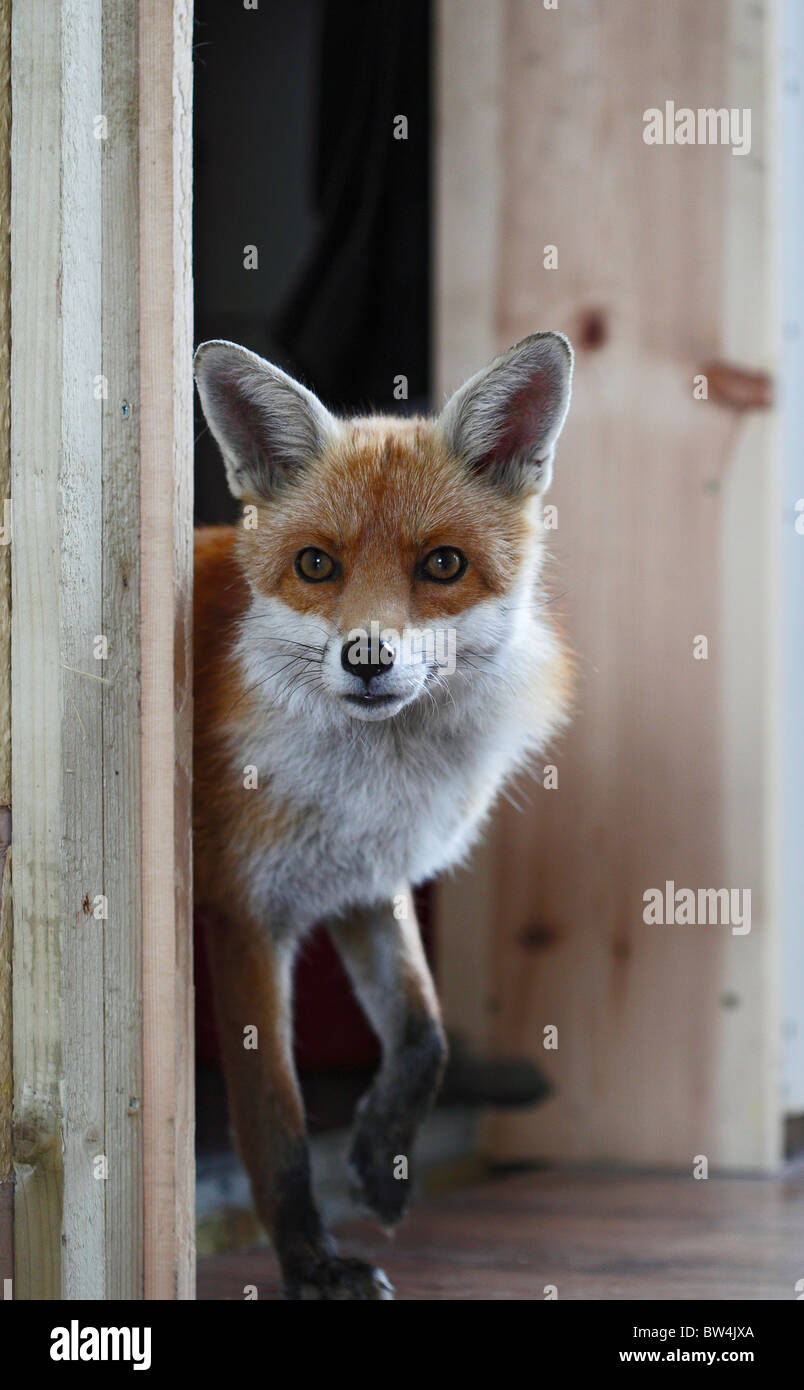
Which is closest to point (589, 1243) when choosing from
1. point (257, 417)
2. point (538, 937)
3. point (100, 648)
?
point (538, 937)

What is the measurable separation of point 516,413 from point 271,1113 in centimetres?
101

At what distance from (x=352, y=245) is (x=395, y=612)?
84.6 inches

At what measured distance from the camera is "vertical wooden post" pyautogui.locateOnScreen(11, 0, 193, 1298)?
1.61 m

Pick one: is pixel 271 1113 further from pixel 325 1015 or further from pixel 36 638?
pixel 325 1015

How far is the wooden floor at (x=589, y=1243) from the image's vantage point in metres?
2.06

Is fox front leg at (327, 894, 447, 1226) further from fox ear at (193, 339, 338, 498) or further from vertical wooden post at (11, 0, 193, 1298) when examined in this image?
fox ear at (193, 339, 338, 498)

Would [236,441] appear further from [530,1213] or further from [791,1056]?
[791,1056]

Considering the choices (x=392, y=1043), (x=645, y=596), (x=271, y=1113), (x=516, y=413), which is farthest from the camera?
(x=645, y=596)

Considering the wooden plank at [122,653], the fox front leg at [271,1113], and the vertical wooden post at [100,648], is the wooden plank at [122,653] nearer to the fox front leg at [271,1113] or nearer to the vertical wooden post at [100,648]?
the vertical wooden post at [100,648]

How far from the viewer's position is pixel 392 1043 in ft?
7.10

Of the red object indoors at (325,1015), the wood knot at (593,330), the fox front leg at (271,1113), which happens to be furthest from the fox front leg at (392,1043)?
the wood knot at (593,330)

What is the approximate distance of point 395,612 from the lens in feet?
5.51

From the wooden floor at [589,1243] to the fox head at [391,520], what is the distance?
91cm
